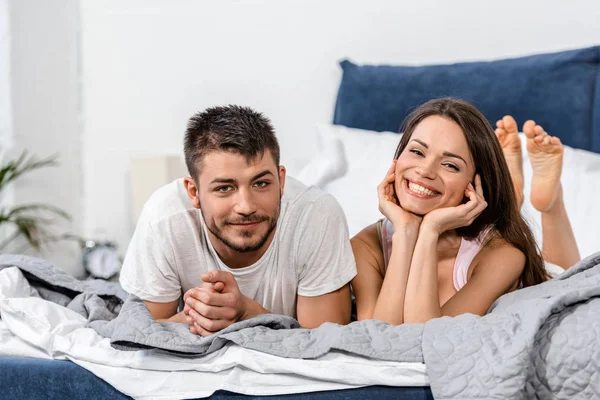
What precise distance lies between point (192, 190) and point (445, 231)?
0.71 meters

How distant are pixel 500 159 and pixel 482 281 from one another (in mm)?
325

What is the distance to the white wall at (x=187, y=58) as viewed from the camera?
3367 millimetres

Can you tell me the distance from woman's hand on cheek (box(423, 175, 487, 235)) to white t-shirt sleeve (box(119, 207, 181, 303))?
0.62 meters

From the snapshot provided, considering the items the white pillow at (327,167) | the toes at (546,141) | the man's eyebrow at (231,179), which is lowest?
the white pillow at (327,167)

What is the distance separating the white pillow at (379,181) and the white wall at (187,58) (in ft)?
1.88

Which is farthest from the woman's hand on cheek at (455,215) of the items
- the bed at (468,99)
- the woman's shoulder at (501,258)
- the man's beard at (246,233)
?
the bed at (468,99)

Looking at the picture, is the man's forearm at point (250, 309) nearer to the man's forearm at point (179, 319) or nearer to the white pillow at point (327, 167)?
the man's forearm at point (179, 319)

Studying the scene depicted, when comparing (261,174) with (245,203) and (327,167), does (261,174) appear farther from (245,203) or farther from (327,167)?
(327,167)

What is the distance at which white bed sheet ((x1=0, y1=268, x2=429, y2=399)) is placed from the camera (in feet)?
4.86

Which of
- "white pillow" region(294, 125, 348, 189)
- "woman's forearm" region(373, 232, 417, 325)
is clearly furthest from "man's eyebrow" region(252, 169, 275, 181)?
"white pillow" region(294, 125, 348, 189)

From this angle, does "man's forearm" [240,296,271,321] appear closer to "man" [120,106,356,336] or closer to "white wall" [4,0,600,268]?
"man" [120,106,356,336]

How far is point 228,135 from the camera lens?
5.71 ft

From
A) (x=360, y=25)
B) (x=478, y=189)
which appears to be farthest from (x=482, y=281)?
(x=360, y=25)

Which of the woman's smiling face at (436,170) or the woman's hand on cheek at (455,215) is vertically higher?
the woman's smiling face at (436,170)
